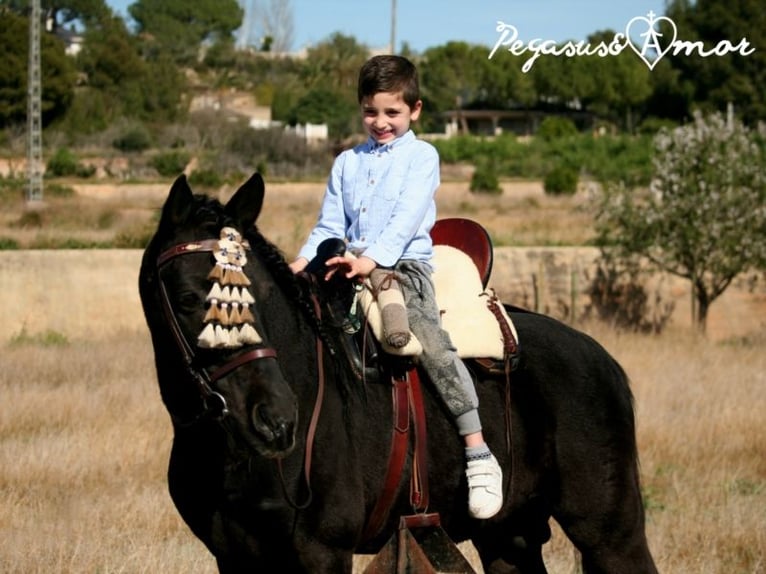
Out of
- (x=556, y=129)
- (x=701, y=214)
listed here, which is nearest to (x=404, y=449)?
(x=701, y=214)

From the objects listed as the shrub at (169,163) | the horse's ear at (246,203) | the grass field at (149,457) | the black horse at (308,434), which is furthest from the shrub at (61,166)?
the horse's ear at (246,203)

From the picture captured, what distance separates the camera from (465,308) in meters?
4.88

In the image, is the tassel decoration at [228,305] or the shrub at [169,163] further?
the shrub at [169,163]

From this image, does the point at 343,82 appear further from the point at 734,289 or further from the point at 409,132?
the point at 409,132

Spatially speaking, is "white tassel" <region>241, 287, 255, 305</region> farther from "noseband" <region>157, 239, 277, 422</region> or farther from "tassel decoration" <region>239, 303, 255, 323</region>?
"noseband" <region>157, 239, 277, 422</region>

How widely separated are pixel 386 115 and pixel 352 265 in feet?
2.13

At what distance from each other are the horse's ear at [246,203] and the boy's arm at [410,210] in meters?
0.52

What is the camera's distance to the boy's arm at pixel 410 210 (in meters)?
4.42

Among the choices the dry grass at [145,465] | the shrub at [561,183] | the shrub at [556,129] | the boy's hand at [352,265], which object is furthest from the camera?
the shrub at [556,129]

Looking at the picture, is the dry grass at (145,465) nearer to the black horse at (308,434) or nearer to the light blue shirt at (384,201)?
the black horse at (308,434)

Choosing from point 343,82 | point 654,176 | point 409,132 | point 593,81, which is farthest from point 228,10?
point 409,132

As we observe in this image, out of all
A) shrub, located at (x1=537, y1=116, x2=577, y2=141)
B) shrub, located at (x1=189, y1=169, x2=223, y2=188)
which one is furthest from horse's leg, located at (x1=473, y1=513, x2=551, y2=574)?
shrub, located at (x1=537, y1=116, x2=577, y2=141)

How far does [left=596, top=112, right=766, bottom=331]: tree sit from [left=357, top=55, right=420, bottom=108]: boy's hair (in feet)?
52.2

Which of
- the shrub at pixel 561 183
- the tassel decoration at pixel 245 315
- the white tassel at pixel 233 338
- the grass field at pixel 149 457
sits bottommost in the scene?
the grass field at pixel 149 457
